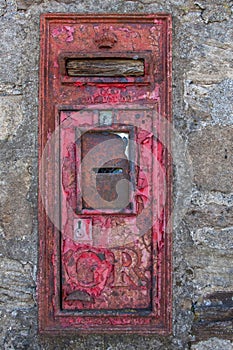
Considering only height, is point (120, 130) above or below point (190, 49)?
below

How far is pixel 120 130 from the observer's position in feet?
4.90

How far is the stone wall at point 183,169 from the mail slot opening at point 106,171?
186mm

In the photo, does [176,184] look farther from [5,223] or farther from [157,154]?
[5,223]

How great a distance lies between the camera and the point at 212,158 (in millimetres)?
1526

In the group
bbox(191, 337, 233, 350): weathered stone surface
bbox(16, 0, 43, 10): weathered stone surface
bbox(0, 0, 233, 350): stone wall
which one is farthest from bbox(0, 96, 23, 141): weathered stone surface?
bbox(191, 337, 233, 350): weathered stone surface

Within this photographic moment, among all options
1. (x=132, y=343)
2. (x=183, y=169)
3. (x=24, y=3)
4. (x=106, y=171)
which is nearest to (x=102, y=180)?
(x=106, y=171)

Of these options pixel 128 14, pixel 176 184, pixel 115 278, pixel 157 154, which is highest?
pixel 128 14

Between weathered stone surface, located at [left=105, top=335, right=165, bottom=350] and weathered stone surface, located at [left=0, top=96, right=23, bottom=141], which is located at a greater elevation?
weathered stone surface, located at [left=0, top=96, right=23, bottom=141]

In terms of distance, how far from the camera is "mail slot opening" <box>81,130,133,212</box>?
1.49 m

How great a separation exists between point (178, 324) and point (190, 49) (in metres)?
1.01

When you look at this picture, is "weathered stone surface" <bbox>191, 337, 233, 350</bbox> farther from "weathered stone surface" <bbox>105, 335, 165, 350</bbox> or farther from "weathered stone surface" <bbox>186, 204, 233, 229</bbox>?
"weathered stone surface" <bbox>186, 204, 233, 229</bbox>

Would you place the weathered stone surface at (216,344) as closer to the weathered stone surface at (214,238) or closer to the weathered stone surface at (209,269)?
the weathered stone surface at (209,269)

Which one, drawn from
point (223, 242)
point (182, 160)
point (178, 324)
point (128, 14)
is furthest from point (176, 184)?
point (128, 14)

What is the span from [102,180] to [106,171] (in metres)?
0.04
